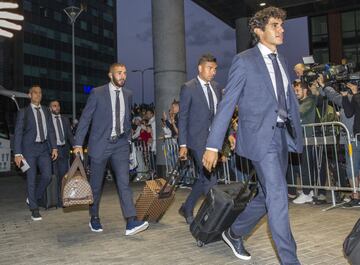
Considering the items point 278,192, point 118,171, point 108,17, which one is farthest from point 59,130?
point 108,17

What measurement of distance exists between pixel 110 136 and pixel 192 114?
108 cm

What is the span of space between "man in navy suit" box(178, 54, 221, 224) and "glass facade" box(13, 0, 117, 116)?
252ft

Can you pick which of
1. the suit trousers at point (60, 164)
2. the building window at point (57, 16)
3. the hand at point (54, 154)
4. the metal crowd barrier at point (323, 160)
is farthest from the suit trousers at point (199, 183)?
the building window at point (57, 16)

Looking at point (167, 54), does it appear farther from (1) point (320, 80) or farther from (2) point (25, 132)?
(2) point (25, 132)

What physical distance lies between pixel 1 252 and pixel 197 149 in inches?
99.6

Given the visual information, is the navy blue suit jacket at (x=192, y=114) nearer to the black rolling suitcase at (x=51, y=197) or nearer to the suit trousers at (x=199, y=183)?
the suit trousers at (x=199, y=183)

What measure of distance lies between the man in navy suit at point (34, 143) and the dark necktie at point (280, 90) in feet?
15.2

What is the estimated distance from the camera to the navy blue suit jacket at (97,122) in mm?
5539

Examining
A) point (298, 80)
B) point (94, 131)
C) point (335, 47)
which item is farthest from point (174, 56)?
point (335, 47)

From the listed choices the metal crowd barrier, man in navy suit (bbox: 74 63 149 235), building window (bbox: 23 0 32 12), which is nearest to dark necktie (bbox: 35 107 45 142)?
man in navy suit (bbox: 74 63 149 235)

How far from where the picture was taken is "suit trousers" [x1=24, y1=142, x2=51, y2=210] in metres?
7.00

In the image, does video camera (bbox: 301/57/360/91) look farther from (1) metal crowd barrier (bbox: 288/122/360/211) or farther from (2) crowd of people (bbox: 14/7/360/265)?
(1) metal crowd barrier (bbox: 288/122/360/211)

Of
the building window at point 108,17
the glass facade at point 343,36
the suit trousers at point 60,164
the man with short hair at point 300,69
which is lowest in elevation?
the suit trousers at point 60,164

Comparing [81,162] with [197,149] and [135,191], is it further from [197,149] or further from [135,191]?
[135,191]
